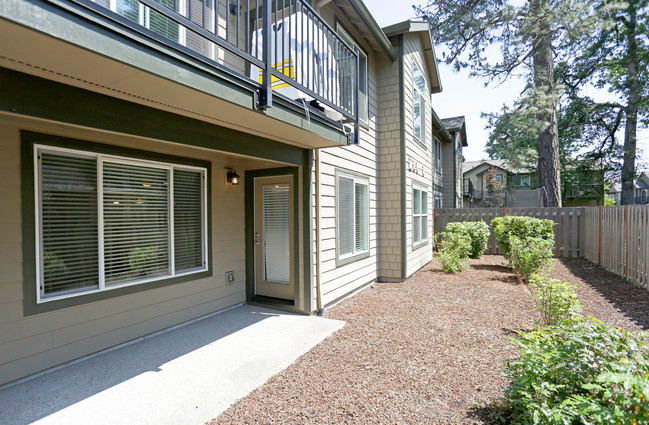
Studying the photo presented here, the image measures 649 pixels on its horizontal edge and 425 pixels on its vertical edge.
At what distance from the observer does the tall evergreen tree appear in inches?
437

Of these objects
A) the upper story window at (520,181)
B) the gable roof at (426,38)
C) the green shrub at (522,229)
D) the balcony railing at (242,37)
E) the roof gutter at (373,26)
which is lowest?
the green shrub at (522,229)

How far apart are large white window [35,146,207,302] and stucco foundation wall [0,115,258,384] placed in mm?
173

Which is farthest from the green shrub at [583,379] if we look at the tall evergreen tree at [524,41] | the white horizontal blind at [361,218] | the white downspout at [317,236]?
the tall evergreen tree at [524,41]

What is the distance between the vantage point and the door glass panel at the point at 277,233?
5.40 metres

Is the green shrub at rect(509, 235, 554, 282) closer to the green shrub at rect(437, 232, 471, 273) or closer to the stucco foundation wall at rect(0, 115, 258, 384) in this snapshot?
the green shrub at rect(437, 232, 471, 273)

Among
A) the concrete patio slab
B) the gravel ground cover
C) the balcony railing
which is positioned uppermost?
the balcony railing

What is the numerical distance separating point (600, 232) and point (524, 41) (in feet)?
23.0

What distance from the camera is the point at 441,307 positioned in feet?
18.3

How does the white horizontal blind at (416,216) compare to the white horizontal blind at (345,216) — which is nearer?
the white horizontal blind at (345,216)

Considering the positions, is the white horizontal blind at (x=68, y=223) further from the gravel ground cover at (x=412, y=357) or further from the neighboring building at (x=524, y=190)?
the neighboring building at (x=524, y=190)

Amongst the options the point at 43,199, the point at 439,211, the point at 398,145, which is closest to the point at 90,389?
the point at 43,199

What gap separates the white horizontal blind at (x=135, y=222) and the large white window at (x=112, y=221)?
1 centimetres

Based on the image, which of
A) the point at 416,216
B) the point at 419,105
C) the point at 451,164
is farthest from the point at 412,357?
the point at 451,164

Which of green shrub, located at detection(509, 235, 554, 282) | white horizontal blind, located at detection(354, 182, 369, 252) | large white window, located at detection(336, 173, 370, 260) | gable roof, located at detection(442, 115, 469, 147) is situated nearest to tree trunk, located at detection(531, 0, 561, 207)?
gable roof, located at detection(442, 115, 469, 147)
